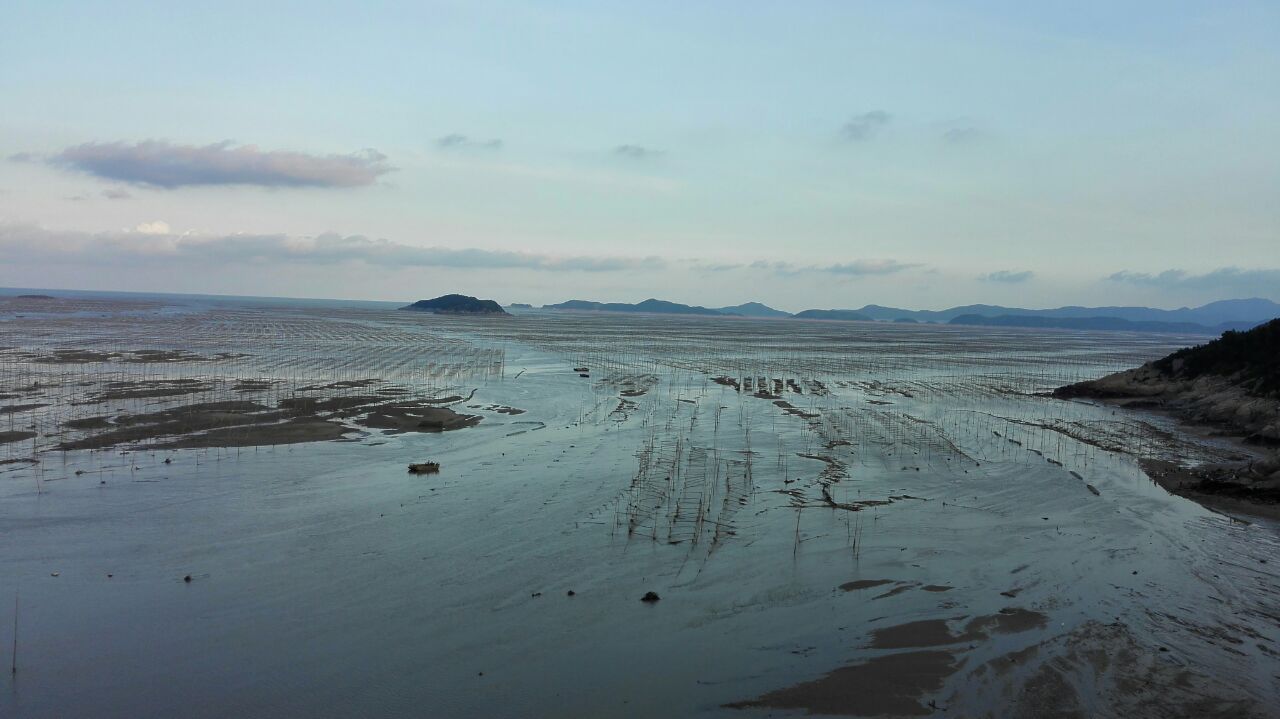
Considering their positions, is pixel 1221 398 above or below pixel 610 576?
above

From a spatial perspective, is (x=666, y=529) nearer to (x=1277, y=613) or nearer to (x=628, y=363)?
(x=1277, y=613)

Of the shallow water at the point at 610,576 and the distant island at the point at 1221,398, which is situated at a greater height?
the distant island at the point at 1221,398

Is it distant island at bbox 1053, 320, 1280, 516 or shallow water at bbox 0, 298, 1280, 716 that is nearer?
shallow water at bbox 0, 298, 1280, 716

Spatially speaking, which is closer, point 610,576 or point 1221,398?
point 610,576

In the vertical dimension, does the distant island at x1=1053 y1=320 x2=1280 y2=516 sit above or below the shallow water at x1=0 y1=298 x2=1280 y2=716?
above

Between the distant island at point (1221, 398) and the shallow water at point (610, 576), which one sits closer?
the shallow water at point (610, 576)
